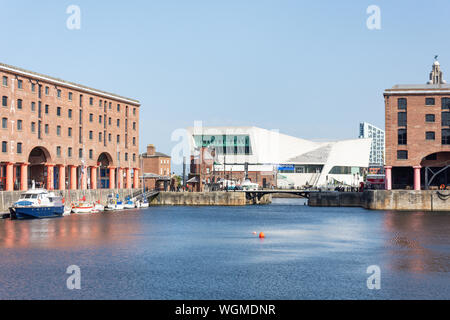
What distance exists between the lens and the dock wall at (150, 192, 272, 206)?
519 feet

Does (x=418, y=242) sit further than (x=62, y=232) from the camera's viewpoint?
No

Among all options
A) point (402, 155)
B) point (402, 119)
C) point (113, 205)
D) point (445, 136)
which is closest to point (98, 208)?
point (113, 205)

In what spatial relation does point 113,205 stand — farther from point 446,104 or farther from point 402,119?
point 446,104

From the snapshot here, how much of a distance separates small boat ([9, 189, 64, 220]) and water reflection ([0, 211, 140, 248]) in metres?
2.23

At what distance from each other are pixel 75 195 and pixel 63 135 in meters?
12.3

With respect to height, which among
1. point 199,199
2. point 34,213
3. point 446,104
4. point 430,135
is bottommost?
point 199,199

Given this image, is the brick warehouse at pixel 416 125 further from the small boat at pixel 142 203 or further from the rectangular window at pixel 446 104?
the small boat at pixel 142 203

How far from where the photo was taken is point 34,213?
93.5 metres

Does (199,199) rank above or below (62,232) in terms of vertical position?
above

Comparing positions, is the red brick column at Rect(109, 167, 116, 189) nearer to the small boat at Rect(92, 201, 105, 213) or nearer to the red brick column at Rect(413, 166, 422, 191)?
the small boat at Rect(92, 201, 105, 213)

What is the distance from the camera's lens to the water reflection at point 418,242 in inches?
1965

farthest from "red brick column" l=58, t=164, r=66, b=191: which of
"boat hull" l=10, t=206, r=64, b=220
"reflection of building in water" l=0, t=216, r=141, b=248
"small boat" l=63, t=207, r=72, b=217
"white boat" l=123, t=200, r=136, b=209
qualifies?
"reflection of building in water" l=0, t=216, r=141, b=248
